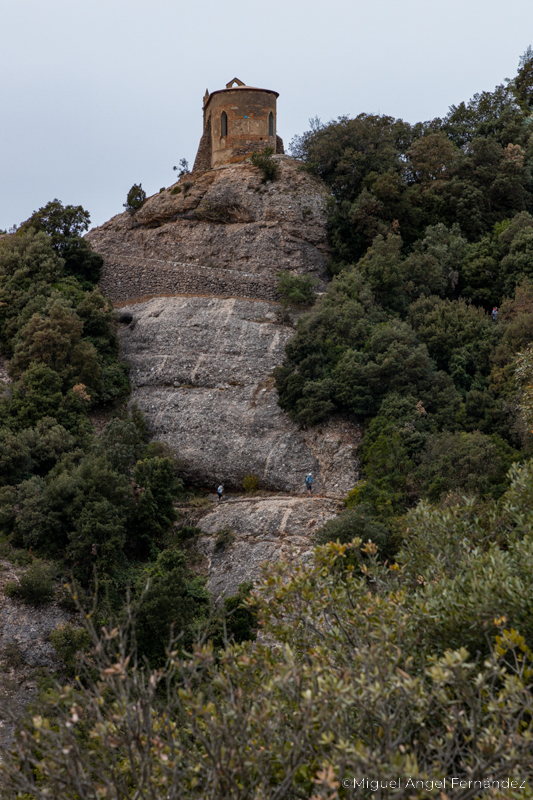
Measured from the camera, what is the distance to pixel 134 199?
46781 millimetres

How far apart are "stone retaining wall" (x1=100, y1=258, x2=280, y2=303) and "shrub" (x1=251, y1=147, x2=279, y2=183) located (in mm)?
7537

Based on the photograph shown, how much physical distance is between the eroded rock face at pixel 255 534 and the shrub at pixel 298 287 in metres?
13.5

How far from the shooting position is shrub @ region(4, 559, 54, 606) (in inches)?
960

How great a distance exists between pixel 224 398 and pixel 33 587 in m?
14.5

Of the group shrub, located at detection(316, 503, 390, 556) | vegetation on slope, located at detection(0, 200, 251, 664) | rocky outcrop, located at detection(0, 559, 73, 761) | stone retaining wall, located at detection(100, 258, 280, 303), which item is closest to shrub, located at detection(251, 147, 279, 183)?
stone retaining wall, located at detection(100, 258, 280, 303)

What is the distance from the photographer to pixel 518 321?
3409 centimetres

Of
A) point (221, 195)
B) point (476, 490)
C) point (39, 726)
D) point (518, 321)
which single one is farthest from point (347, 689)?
point (221, 195)

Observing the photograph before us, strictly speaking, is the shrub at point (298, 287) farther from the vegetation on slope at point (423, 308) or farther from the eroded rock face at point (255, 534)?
the eroded rock face at point (255, 534)

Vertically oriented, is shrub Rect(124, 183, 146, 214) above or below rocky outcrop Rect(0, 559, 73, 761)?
above

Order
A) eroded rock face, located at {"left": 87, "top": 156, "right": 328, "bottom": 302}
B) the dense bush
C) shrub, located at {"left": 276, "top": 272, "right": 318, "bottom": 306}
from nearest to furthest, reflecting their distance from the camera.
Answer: the dense bush
shrub, located at {"left": 276, "top": 272, "right": 318, "bottom": 306}
eroded rock face, located at {"left": 87, "top": 156, "right": 328, "bottom": 302}

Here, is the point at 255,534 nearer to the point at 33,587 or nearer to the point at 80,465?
the point at 80,465

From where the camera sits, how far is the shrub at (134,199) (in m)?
46.8

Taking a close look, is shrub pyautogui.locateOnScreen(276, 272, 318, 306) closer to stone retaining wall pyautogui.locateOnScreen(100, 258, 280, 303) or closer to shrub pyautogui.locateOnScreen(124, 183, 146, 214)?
stone retaining wall pyautogui.locateOnScreen(100, 258, 280, 303)

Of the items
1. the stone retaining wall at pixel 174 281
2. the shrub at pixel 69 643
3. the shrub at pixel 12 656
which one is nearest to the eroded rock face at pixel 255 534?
the shrub at pixel 69 643
